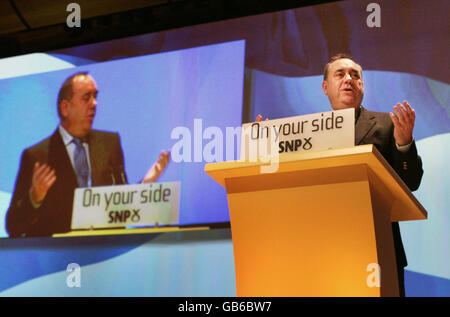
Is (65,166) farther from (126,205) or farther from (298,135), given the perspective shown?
(298,135)

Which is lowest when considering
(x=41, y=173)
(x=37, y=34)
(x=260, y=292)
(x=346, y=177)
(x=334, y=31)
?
(x=260, y=292)

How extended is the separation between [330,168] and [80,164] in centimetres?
274

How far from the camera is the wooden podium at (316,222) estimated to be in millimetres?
1411

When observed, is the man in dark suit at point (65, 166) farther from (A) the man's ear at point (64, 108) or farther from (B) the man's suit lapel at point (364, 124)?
(B) the man's suit lapel at point (364, 124)

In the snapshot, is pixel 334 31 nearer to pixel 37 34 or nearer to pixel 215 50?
pixel 215 50

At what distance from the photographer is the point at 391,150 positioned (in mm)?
2184

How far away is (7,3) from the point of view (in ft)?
14.9

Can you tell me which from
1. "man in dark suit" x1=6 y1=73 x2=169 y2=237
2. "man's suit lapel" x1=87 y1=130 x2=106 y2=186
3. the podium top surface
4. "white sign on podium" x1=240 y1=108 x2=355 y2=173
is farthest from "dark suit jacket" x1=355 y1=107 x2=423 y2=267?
"man's suit lapel" x1=87 y1=130 x2=106 y2=186

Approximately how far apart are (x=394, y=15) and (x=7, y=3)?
3164mm

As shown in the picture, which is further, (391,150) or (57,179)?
(57,179)

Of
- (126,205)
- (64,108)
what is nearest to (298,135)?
(126,205)

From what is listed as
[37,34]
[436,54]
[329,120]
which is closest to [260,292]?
[329,120]

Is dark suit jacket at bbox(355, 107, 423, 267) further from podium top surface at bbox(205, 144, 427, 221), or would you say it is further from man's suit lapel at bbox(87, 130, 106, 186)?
man's suit lapel at bbox(87, 130, 106, 186)

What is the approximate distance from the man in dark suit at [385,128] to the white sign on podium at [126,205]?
57.6 inches
